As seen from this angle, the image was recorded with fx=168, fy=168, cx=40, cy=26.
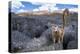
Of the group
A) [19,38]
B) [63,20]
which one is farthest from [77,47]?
[19,38]

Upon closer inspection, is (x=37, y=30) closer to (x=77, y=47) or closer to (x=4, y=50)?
(x=4, y=50)

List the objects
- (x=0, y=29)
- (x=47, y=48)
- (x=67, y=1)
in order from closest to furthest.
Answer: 1. (x=0, y=29)
2. (x=47, y=48)
3. (x=67, y=1)

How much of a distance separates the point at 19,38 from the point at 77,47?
66 cm

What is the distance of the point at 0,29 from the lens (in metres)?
1.60

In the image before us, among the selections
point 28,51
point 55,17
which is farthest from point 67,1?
point 28,51

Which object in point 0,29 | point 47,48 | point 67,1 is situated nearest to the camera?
point 0,29

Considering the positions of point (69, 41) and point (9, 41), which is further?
point (69, 41)

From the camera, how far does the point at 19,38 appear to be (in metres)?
1.63

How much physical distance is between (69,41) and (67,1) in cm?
44

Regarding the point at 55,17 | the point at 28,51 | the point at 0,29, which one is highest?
the point at 55,17

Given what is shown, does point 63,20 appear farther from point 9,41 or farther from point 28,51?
point 9,41

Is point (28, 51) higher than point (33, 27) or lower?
lower

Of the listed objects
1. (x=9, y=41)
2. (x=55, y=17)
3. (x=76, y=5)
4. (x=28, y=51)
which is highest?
(x=76, y=5)

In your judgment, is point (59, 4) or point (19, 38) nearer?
point (19, 38)
